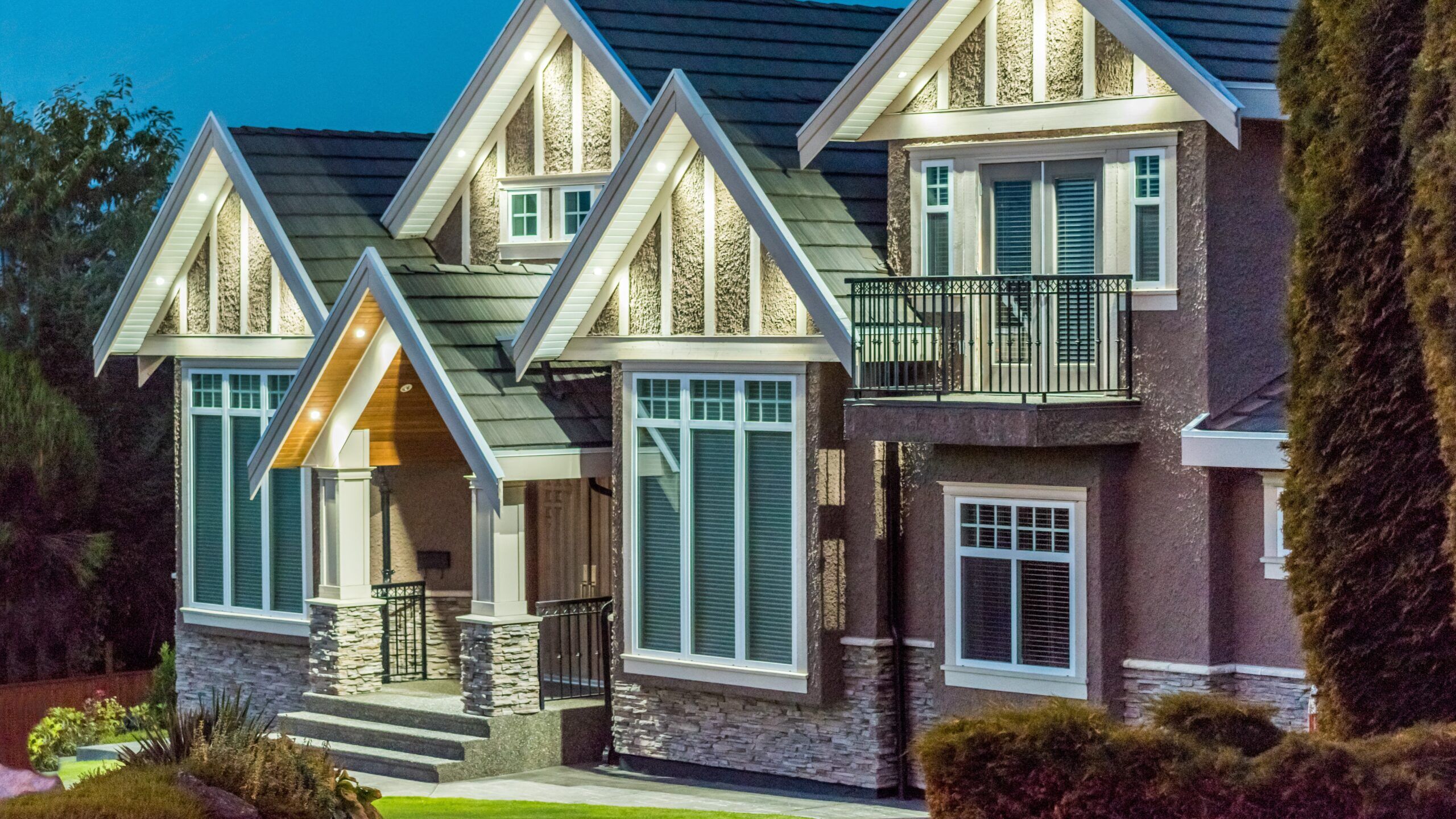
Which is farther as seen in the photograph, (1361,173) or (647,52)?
(647,52)

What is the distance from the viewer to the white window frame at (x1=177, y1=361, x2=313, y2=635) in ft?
78.3

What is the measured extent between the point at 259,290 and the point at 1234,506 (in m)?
11.7

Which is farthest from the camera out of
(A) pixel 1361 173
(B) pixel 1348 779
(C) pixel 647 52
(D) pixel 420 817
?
(C) pixel 647 52

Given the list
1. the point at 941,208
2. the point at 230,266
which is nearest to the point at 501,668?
the point at 941,208

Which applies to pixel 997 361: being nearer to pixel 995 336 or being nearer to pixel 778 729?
pixel 995 336

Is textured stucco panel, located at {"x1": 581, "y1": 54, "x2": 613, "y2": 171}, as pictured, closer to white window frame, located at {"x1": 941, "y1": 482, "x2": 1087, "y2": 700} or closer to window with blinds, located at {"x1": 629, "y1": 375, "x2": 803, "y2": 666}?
window with blinds, located at {"x1": 629, "y1": 375, "x2": 803, "y2": 666}

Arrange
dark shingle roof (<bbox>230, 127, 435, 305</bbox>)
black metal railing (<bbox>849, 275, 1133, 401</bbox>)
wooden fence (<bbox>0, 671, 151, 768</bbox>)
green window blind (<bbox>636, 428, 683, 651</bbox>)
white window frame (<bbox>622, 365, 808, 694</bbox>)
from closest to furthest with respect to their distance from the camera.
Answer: black metal railing (<bbox>849, 275, 1133, 401</bbox>) < white window frame (<bbox>622, 365, 808, 694</bbox>) < green window blind (<bbox>636, 428, 683, 651</bbox>) < dark shingle roof (<bbox>230, 127, 435, 305</bbox>) < wooden fence (<bbox>0, 671, 151, 768</bbox>)

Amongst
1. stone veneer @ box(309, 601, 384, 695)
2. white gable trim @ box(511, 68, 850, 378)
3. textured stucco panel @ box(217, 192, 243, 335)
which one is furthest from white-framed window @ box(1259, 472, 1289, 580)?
textured stucco panel @ box(217, 192, 243, 335)

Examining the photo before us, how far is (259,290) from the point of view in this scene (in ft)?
79.8

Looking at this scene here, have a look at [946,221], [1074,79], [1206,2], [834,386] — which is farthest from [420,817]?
[1206,2]

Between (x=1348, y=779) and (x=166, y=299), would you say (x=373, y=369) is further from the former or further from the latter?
(x=1348, y=779)

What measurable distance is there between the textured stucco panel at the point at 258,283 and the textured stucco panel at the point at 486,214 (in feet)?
7.48

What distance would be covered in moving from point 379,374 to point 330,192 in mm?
3074

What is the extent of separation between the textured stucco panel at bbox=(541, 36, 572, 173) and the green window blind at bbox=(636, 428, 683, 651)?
3817 mm
